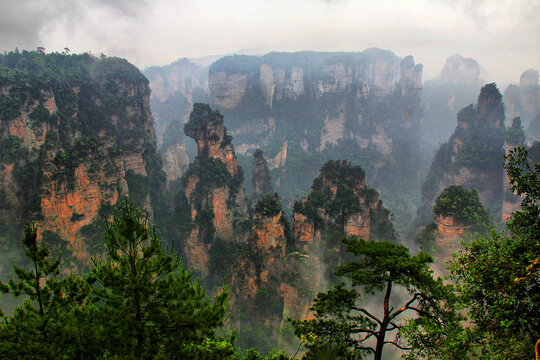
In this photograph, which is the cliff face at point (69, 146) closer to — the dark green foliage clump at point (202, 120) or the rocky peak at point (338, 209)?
the dark green foliage clump at point (202, 120)

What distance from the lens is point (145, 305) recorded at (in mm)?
7797

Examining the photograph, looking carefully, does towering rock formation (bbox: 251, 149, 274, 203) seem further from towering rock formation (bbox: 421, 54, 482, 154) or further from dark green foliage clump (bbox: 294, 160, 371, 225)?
towering rock formation (bbox: 421, 54, 482, 154)

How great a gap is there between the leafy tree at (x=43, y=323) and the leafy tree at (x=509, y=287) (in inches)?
338

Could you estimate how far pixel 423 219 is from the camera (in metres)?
45.7

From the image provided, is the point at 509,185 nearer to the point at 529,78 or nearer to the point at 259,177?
the point at 259,177

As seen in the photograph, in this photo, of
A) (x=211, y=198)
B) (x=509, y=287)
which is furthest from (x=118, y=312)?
(x=211, y=198)

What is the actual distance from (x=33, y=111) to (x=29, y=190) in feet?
28.2

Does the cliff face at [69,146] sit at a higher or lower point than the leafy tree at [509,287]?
higher

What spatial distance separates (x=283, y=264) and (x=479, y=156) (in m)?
36.8

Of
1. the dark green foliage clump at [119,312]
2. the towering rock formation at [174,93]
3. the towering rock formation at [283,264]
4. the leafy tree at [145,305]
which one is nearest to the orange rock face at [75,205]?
the towering rock formation at [283,264]

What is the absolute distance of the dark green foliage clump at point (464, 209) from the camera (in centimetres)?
2538

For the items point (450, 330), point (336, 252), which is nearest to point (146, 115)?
point (336, 252)

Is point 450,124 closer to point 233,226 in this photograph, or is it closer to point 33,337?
point 233,226

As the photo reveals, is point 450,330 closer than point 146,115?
Yes
